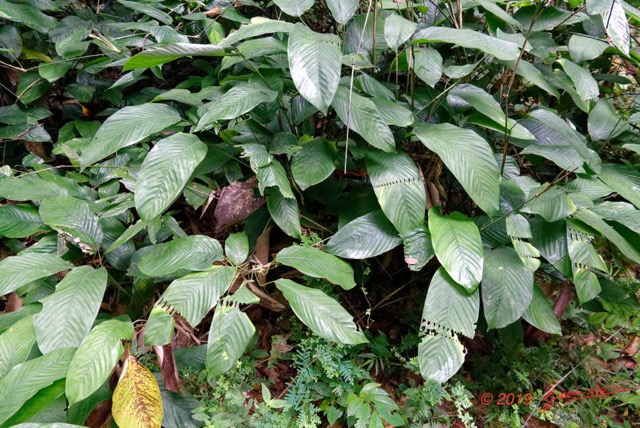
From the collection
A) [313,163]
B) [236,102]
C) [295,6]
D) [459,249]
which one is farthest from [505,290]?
[295,6]

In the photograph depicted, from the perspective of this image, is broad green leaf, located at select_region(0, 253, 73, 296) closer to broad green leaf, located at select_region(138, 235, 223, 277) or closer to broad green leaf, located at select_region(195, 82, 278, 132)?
broad green leaf, located at select_region(138, 235, 223, 277)

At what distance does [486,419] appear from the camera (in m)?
1.19

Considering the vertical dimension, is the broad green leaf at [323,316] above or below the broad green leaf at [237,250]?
below

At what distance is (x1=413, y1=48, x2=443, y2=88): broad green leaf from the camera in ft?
3.70

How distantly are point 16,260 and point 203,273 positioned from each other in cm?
47

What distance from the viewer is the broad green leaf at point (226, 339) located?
85cm

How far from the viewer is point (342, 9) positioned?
1.13 metres

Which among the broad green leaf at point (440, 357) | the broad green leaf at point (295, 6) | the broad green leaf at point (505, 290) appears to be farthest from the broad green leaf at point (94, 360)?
the broad green leaf at point (295, 6)

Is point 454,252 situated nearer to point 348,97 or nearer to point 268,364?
point 348,97

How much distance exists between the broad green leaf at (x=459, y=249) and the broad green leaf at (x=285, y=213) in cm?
34

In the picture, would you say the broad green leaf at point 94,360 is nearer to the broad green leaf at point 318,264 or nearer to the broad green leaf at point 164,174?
the broad green leaf at point 164,174

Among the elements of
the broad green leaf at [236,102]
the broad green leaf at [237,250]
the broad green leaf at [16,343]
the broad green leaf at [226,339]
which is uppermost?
the broad green leaf at [236,102]

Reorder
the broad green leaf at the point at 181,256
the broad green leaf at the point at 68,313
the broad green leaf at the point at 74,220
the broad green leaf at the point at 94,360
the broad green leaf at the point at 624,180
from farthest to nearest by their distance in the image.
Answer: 1. the broad green leaf at the point at 624,180
2. the broad green leaf at the point at 74,220
3. the broad green leaf at the point at 181,256
4. the broad green leaf at the point at 68,313
5. the broad green leaf at the point at 94,360

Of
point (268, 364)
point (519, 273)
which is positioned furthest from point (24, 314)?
point (519, 273)
